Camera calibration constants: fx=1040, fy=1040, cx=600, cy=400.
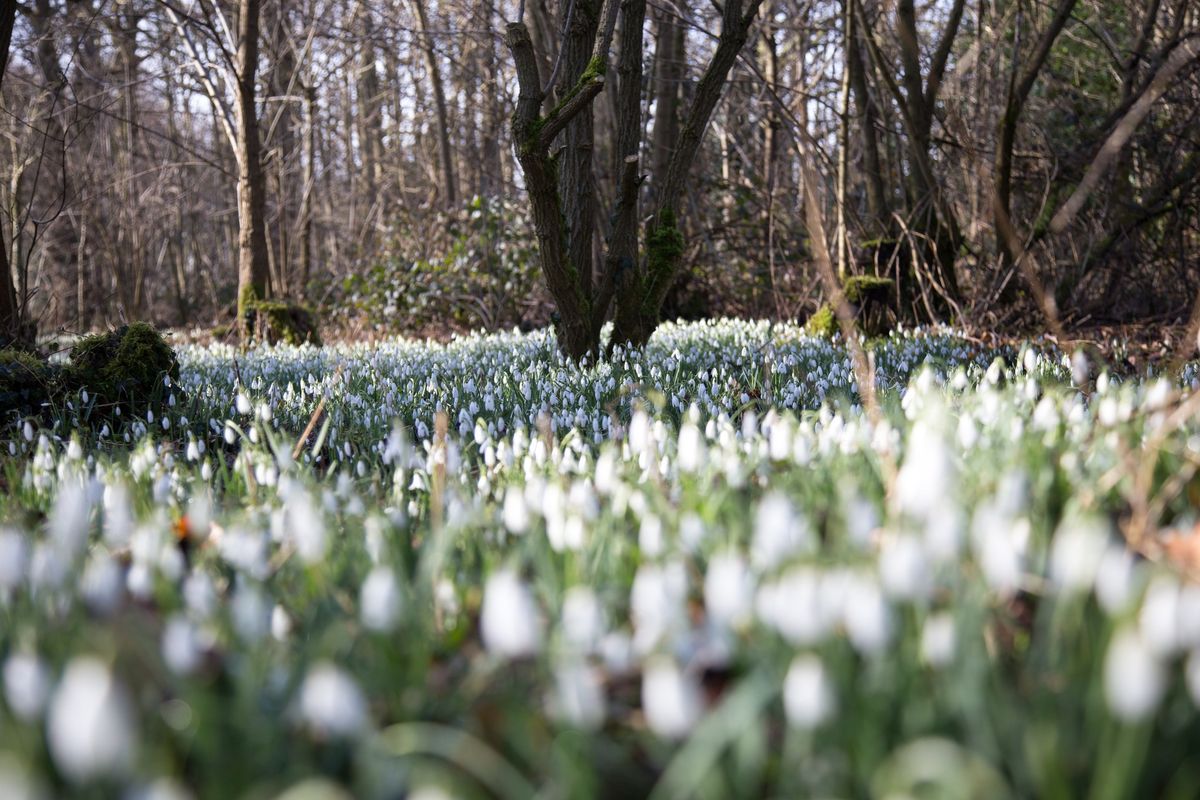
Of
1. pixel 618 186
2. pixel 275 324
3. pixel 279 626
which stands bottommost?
pixel 279 626

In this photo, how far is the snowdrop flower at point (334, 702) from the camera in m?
1.23

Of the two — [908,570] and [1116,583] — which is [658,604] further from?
[1116,583]

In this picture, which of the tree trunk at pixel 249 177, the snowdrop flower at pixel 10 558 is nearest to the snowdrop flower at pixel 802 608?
the snowdrop flower at pixel 10 558

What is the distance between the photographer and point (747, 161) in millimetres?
12320

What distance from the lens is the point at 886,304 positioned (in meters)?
9.20

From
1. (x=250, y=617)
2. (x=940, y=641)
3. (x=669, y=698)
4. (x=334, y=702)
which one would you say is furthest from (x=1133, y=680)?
(x=250, y=617)

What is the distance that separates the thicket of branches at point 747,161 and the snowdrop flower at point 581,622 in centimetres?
200

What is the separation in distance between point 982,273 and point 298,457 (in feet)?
23.8

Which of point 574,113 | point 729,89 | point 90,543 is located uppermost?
point 729,89

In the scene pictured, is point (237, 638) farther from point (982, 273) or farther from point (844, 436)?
point (982, 273)

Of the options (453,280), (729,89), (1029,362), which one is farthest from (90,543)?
(729,89)

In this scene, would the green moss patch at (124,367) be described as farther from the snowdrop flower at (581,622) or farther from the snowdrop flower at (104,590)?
the snowdrop flower at (581,622)

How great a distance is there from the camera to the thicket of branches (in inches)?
355

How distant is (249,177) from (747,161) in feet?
18.8
